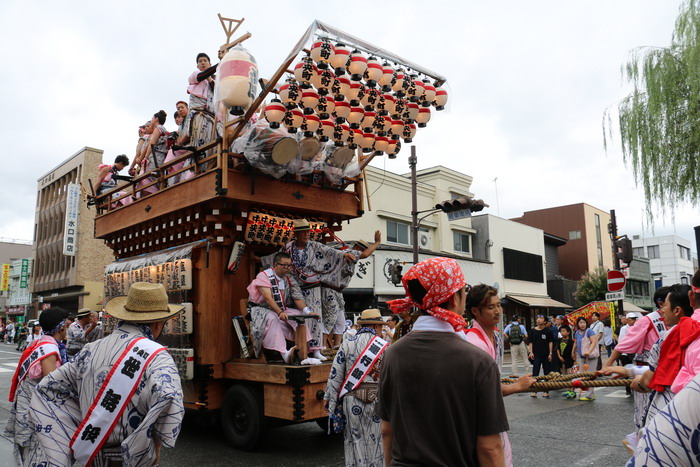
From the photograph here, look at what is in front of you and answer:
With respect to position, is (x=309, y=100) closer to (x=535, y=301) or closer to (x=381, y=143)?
(x=381, y=143)

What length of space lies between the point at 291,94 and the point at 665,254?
6687cm

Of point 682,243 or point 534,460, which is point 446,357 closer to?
point 534,460

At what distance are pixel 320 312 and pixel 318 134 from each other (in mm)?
2465

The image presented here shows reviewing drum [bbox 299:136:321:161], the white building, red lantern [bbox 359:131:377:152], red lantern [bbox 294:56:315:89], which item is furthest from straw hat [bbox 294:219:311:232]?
the white building

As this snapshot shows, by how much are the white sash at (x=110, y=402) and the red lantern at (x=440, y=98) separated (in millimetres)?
5167

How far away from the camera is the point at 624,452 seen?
640 cm

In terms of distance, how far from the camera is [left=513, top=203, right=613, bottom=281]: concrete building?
4125 cm

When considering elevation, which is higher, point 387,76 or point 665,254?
point 665,254

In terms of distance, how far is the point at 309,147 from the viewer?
718 cm

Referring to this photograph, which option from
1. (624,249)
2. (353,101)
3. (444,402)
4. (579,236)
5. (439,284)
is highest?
(579,236)

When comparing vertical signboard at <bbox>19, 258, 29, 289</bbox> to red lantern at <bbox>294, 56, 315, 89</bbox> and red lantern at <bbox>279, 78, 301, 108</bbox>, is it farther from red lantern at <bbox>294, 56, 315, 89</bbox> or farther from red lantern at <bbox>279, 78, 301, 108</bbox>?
red lantern at <bbox>294, 56, 315, 89</bbox>

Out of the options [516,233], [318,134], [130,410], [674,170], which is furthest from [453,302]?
[516,233]

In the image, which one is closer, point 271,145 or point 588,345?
point 271,145

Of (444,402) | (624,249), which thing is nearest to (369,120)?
(444,402)
